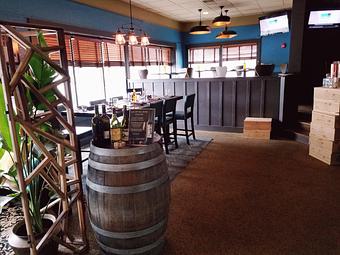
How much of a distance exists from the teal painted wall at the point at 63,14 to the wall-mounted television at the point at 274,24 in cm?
367

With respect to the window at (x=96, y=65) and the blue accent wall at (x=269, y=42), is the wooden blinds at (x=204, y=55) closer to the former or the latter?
the blue accent wall at (x=269, y=42)

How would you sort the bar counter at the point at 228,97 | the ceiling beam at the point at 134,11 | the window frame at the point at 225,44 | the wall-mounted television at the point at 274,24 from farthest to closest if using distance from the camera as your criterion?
1. the window frame at the point at 225,44
2. the wall-mounted television at the point at 274,24
3. the ceiling beam at the point at 134,11
4. the bar counter at the point at 228,97

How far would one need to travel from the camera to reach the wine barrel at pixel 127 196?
1.61 meters

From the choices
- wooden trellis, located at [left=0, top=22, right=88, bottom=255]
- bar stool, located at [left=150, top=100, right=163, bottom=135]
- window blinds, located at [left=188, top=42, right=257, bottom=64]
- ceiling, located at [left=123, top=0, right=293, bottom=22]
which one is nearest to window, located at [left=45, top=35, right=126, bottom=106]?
ceiling, located at [left=123, top=0, right=293, bottom=22]

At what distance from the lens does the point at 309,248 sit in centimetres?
197

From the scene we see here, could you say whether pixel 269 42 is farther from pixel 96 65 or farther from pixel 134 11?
pixel 96 65

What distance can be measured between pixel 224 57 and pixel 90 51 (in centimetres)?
527

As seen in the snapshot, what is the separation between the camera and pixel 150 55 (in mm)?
7680

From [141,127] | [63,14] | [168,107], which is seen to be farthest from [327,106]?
[63,14]

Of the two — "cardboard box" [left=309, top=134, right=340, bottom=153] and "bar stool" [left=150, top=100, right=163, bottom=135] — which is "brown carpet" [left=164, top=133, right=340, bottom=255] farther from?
"bar stool" [left=150, top=100, right=163, bottom=135]

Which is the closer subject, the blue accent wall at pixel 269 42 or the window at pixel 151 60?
the window at pixel 151 60

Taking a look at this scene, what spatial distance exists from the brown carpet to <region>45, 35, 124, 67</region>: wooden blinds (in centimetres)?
299

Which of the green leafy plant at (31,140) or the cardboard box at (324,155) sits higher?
the green leafy plant at (31,140)

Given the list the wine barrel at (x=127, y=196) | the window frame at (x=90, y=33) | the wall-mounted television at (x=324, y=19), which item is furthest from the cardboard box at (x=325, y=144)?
the window frame at (x=90, y=33)
